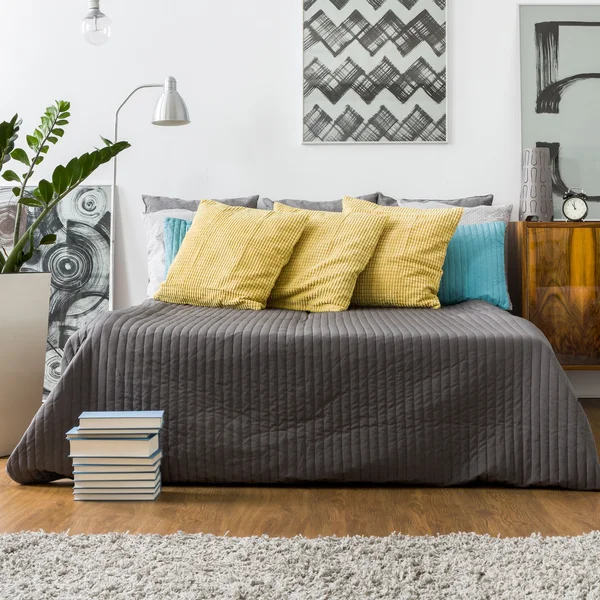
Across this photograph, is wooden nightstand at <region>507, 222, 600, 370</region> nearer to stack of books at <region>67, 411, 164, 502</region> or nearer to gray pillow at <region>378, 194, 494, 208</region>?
gray pillow at <region>378, 194, 494, 208</region>

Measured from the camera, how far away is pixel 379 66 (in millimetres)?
3621

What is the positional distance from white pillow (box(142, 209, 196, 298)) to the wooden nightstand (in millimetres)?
1548

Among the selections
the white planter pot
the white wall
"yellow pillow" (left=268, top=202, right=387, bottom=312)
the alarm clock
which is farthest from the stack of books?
the alarm clock

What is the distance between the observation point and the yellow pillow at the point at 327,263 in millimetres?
2754

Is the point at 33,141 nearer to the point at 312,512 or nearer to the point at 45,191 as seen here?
the point at 45,191

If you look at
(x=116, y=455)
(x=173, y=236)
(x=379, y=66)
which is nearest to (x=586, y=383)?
(x=379, y=66)

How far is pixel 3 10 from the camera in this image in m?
3.70

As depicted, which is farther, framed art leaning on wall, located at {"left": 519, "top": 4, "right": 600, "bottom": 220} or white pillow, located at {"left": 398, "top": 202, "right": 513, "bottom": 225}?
framed art leaning on wall, located at {"left": 519, "top": 4, "right": 600, "bottom": 220}

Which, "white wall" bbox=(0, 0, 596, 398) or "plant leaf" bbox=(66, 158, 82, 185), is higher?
"white wall" bbox=(0, 0, 596, 398)

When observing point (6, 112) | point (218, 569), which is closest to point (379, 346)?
point (218, 569)

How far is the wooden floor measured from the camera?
1881 mm

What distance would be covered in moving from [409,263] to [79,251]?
5.82 feet

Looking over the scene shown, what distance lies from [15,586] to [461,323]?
1.49 metres

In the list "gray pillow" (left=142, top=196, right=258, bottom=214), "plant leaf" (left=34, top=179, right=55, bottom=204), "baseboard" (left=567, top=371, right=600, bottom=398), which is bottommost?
"baseboard" (left=567, top=371, right=600, bottom=398)
